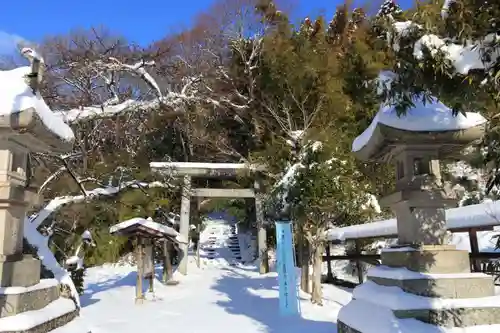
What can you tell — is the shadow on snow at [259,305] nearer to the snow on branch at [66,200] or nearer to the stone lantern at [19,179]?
the snow on branch at [66,200]

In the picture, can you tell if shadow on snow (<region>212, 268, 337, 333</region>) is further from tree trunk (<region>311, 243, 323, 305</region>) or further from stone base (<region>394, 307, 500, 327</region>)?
stone base (<region>394, 307, 500, 327</region>)

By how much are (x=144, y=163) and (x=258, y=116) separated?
5.11 m

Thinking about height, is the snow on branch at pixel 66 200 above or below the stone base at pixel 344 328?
above

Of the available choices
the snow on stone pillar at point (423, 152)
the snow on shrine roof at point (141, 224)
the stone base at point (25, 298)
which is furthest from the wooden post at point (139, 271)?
the snow on stone pillar at point (423, 152)

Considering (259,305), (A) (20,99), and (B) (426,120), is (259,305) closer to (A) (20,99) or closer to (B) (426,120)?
(B) (426,120)

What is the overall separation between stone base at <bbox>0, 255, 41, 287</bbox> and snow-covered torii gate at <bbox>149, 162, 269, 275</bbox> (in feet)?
32.0

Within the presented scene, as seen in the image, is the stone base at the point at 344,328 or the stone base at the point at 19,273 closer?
the stone base at the point at 19,273

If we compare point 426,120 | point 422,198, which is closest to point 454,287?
point 422,198

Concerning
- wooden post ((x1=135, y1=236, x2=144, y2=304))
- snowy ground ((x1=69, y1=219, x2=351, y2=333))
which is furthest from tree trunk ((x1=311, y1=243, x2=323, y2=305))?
wooden post ((x1=135, y1=236, x2=144, y2=304))

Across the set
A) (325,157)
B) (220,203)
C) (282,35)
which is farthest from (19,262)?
(220,203)

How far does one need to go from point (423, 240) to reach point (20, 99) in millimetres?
4866

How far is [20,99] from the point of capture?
431 centimetres

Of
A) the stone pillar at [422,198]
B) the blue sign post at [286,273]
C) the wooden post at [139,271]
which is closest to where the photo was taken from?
the stone pillar at [422,198]

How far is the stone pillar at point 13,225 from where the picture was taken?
168 inches
